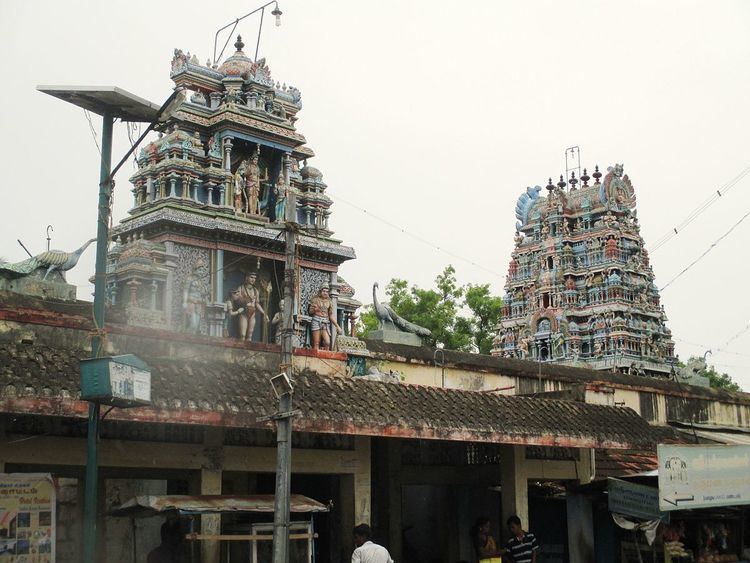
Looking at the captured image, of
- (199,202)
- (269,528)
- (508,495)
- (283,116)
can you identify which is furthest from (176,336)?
(283,116)

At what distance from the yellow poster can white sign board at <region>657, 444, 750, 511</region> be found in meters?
9.44

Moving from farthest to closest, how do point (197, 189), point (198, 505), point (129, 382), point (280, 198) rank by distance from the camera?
1. point (280, 198)
2. point (197, 189)
3. point (198, 505)
4. point (129, 382)

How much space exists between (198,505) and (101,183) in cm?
416

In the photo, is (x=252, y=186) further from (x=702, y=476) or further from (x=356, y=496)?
(x=702, y=476)

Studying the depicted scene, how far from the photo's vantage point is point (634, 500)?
18.0 m

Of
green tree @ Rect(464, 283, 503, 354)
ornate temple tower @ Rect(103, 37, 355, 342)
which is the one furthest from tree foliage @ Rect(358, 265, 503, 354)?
ornate temple tower @ Rect(103, 37, 355, 342)

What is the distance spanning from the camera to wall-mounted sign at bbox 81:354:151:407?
11.1 m

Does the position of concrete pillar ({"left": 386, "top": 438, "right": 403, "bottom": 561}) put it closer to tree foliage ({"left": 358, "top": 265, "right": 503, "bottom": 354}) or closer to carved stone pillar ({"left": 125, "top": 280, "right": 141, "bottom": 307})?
carved stone pillar ({"left": 125, "top": 280, "right": 141, "bottom": 307})

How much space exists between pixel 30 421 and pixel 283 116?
67.3ft

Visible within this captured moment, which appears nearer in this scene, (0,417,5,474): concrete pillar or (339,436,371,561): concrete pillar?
(0,417,5,474): concrete pillar

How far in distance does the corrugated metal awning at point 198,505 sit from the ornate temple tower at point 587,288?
41123 mm

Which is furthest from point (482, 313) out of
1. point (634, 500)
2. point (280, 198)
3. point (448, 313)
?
point (634, 500)

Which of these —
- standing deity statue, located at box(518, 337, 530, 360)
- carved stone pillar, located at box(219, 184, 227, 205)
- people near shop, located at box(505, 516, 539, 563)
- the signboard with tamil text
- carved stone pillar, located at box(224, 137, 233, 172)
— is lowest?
people near shop, located at box(505, 516, 539, 563)

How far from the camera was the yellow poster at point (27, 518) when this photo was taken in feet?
39.9
